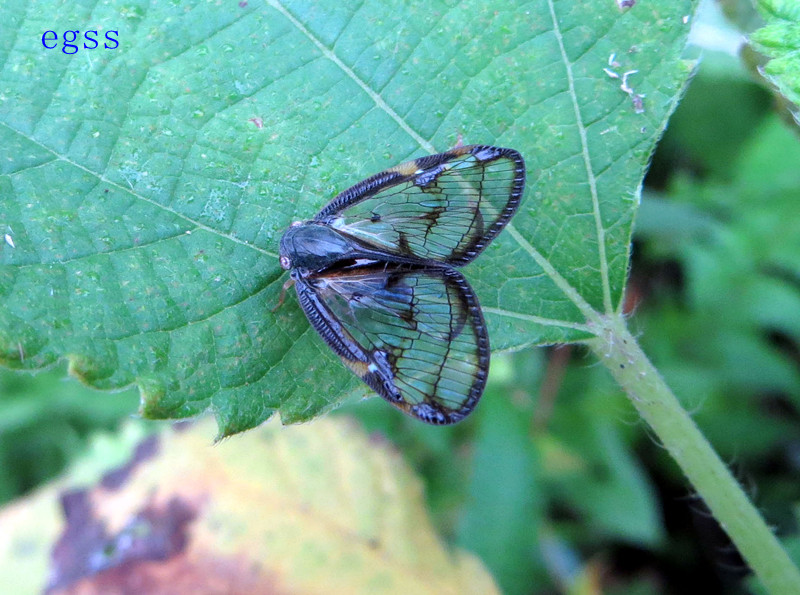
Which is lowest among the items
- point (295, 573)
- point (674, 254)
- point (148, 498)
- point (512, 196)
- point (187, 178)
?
point (148, 498)

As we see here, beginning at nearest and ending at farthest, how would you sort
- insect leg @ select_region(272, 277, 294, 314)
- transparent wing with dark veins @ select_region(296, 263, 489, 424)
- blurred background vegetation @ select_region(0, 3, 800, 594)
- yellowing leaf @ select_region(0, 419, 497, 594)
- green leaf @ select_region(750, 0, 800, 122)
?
green leaf @ select_region(750, 0, 800, 122)
transparent wing with dark veins @ select_region(296, 263, 489, 424)
insect leg @ select_region(272, 277, 294, 314)
yellowing leaf @ select_region(0, 419, 497, 594)
blurred background vegetation @ select_region(0, 3, 800, 594)

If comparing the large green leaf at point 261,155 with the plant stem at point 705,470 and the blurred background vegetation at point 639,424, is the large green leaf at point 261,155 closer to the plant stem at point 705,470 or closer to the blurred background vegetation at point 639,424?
the plant stem at point 705,470

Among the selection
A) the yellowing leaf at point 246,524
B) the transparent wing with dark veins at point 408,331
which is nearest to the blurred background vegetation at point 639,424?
the yellowing leaf at point 246,524

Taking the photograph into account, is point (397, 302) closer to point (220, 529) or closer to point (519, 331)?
point (519, 331)

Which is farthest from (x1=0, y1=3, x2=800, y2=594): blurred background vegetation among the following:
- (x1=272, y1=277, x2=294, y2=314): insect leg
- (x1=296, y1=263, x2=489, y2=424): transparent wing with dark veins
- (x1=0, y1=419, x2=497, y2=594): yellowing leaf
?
(x1=272, y1=277, x2=294, y2=314): insect leg

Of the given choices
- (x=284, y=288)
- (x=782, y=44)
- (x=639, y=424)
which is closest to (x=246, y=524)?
(x=284, y=288)

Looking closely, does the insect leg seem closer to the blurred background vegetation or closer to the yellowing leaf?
the yellowing leaf

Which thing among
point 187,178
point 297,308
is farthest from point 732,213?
point 187,178
